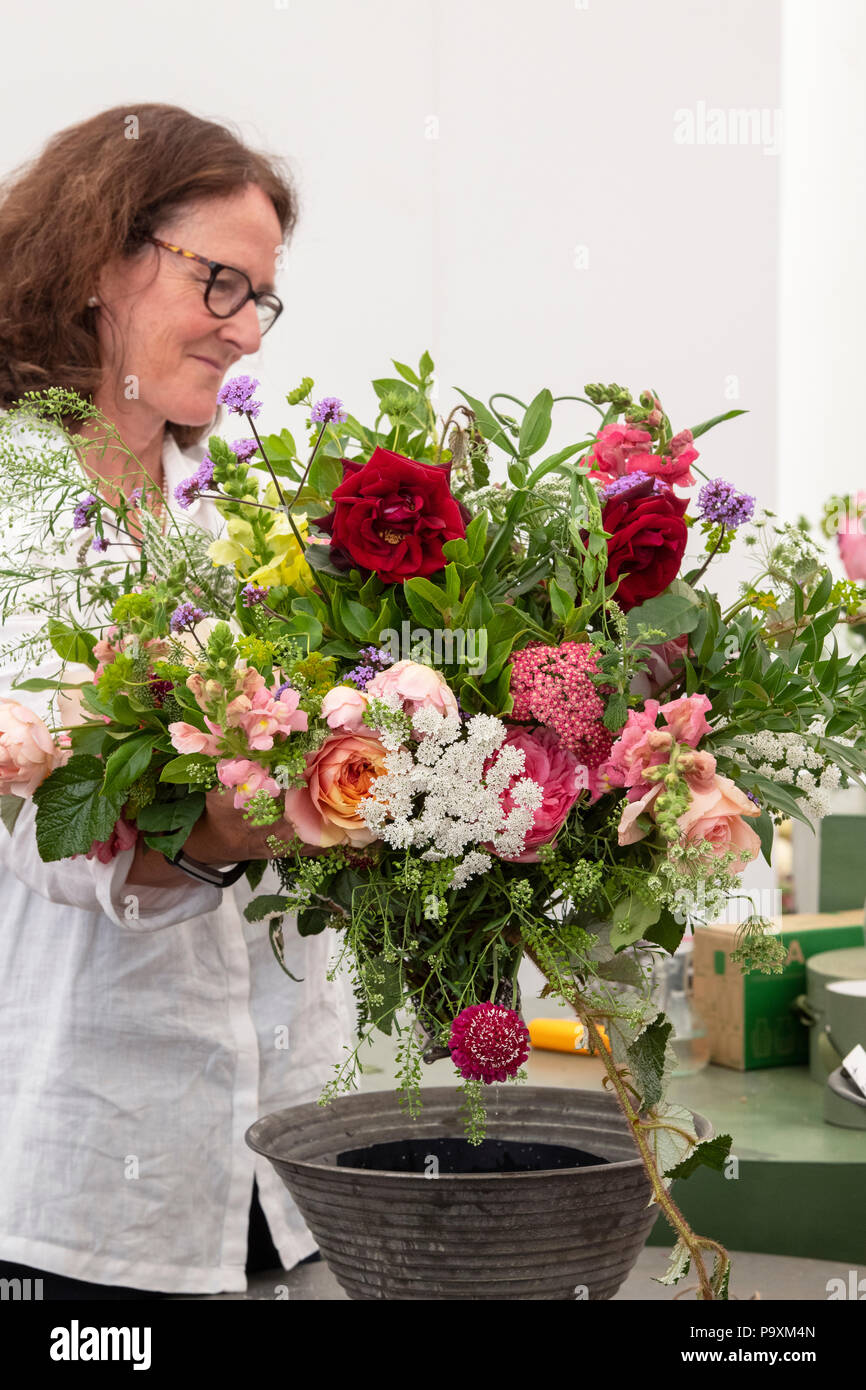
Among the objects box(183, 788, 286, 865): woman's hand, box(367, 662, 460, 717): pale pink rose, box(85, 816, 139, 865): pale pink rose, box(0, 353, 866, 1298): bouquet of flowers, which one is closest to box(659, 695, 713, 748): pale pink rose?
box(0, 353, 866, 1298): bouquet of flowers

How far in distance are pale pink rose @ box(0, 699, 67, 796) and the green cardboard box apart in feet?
2.90

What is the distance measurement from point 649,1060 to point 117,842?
326 millimetres

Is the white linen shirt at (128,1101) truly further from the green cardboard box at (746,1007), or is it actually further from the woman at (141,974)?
the green cardboard box at (746,1007)

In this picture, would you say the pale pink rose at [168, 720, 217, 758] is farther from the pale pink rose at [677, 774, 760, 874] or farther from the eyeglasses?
the eyeglasses

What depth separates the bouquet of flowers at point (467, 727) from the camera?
25.1 inches

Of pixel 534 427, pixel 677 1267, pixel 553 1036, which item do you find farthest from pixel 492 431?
pixel 553 1036

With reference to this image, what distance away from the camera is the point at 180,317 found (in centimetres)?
116

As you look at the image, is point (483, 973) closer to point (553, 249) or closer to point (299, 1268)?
point (299, 1268)

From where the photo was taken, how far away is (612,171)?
2686 millimetres

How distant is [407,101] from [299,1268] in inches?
85.4

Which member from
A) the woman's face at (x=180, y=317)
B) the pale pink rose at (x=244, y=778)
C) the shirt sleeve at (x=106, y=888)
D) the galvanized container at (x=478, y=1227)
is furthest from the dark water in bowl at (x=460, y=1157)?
the woman's face at (x=180, y=317)

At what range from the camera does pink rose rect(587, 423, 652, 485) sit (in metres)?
0.79

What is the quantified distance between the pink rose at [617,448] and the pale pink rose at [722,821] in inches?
9.0
